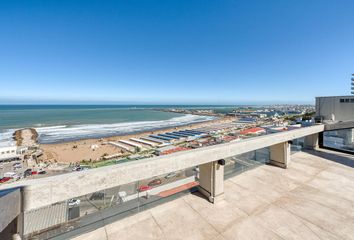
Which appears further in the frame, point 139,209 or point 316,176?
point 316,176

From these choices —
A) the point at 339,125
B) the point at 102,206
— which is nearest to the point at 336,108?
the point at 339,125

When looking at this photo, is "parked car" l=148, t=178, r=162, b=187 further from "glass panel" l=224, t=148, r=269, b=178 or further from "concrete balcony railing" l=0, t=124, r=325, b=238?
"glass panel" l=224, t=148, r=269, b=178

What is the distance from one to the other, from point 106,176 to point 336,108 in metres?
10.3

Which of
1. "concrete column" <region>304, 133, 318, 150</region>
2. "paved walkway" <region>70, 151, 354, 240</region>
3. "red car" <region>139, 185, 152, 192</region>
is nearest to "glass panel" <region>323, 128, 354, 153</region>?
"concrete column" <region>304, 133, 318, 150</region>

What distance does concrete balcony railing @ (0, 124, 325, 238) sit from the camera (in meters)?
2.04

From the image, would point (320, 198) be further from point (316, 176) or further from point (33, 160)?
point (33, 160)

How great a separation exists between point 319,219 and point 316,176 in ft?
7.78

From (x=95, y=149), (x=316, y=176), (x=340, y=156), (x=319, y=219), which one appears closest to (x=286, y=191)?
(x=319, y=219)

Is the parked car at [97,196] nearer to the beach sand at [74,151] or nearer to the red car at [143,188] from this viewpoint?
the red car at [143,188]

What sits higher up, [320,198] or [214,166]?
[214,166]

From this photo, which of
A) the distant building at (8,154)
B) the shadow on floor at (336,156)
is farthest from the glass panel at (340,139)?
the distant building at (8,154)

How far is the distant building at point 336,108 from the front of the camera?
290 inches

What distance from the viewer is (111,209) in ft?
10.7

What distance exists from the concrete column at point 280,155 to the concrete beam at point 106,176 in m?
2.53
